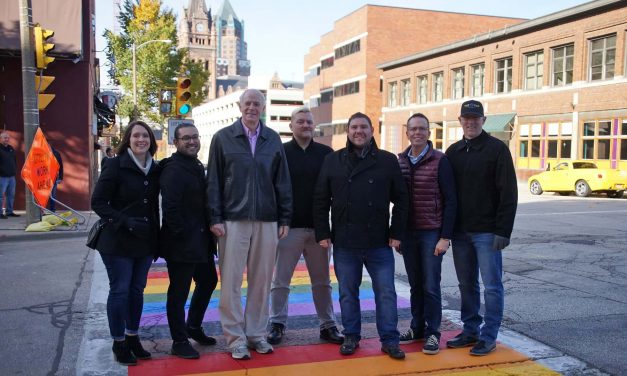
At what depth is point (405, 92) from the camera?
49844 millimetres

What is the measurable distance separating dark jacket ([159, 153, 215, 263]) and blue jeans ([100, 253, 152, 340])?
0.27 meters

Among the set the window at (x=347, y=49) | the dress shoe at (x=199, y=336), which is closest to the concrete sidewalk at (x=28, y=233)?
the dress shoe at (x=199, y=336)

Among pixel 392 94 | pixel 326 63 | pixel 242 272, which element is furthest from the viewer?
pixel 326 63

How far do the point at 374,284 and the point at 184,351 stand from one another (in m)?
1.67

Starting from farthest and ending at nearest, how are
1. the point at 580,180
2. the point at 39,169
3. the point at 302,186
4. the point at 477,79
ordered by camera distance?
the point at 477,79, the point at 580,180, the point at 39,169, the point at 302,186

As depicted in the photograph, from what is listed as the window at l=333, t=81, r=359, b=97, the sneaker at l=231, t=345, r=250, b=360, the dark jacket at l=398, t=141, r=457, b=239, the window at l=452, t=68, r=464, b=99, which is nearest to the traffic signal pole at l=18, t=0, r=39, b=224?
the sneaker at l=231, t=345, r=250, b=360

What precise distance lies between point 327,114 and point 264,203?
200 ft

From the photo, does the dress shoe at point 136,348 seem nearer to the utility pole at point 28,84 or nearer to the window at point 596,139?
the utility pole at point 28,84

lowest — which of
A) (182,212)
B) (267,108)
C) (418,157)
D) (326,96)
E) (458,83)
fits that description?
(182,212)

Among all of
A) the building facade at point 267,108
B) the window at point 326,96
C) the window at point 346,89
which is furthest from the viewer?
the building facade at point 267,108

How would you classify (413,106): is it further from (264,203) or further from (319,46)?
(264,203)

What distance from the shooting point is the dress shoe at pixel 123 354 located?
4.53 m

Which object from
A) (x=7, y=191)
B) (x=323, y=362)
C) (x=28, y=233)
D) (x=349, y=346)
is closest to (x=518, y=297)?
(x=349, y=346)

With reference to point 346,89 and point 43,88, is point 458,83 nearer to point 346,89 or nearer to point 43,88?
point 346,89
